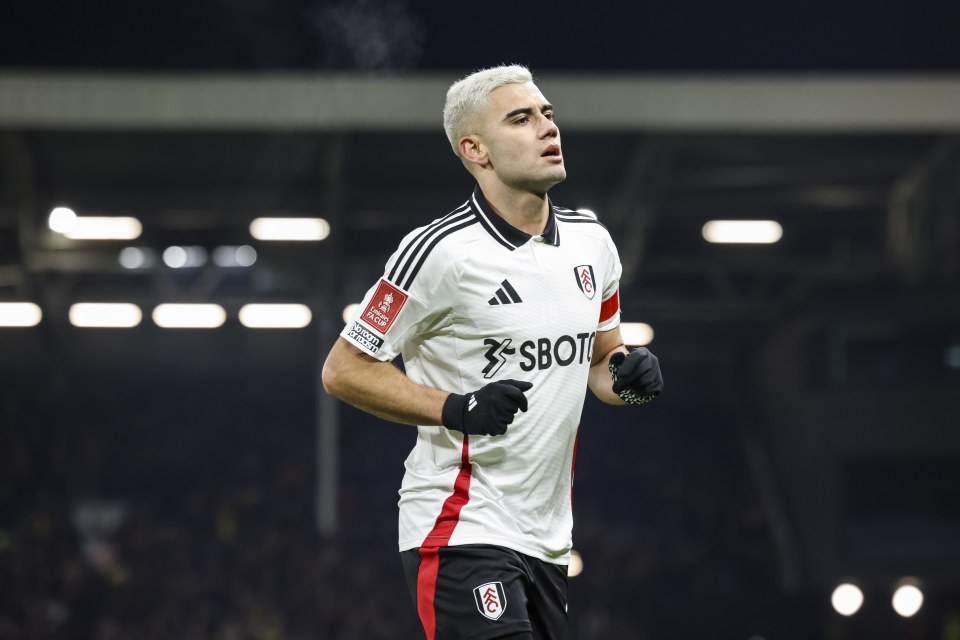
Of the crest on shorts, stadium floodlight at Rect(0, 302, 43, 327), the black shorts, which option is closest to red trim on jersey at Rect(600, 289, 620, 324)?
the black shorts

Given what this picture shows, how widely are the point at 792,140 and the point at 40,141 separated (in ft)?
26.6

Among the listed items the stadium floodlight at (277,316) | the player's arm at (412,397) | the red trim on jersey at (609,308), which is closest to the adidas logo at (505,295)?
the player's arm at (412,397)

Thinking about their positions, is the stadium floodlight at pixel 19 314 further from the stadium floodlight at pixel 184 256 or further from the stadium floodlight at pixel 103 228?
the stadium floodlight at pixel 184 256

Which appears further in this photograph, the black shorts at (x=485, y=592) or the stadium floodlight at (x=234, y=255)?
the stadium floodlight at (x=234, y=255)

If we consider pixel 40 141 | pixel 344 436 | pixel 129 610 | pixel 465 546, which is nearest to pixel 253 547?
pixel 129 610

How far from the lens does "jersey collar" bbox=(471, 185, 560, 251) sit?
9.89 feet

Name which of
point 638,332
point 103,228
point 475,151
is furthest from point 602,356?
point 638,332

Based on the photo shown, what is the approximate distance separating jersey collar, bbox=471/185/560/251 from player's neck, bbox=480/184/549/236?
2cm

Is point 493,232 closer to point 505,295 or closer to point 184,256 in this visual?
point 505,295

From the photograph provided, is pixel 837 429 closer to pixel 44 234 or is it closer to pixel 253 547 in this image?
pixel 253 547

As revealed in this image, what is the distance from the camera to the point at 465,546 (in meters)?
2.89

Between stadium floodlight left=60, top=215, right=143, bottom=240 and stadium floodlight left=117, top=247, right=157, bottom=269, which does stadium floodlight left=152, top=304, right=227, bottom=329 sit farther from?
stadium floodlight left=60, top=215, right=143, bottom=240

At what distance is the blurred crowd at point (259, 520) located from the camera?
1494cm

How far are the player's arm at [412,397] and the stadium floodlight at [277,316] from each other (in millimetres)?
14203
